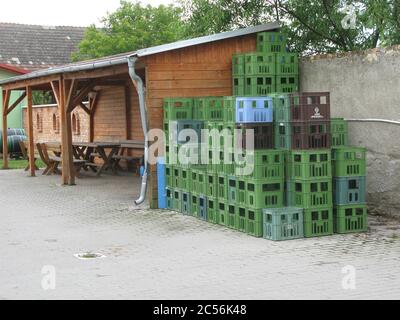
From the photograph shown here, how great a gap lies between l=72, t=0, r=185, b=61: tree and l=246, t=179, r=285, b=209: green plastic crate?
28.3m

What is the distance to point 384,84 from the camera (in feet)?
39.6

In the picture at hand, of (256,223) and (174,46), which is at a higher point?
(174,46)

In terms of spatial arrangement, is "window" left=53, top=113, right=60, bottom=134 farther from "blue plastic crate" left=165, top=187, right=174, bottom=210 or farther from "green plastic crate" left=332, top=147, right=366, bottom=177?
"green plastic crate" left=332, top=147, right=366, bottom=177

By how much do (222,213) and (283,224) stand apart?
5.14 ft

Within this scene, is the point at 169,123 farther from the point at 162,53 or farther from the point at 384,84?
the point at 384,84

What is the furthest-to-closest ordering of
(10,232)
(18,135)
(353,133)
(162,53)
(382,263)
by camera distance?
(18,135), (162,53), (353,133), (10,232), (382,263)

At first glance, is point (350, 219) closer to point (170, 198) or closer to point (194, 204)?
point (194, 204)

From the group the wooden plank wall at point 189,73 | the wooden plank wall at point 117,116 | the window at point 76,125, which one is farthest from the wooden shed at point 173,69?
the window at point 76,125

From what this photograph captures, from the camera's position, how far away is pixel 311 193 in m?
10.5

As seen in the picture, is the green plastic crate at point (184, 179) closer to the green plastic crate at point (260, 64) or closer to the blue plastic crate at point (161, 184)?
the blue plastic crate at point (161, 184)

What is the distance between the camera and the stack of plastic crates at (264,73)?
14.1 meters

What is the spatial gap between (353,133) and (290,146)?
7.78 feet

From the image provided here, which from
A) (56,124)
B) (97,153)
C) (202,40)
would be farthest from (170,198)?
(56,124)

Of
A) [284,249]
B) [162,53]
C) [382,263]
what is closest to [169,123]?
[162,53]
